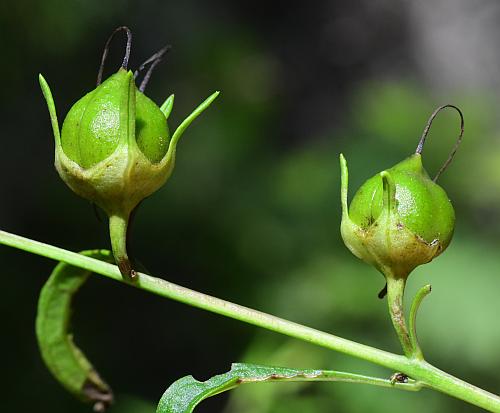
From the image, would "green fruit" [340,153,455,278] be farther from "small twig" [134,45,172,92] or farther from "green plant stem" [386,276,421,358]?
"small twig" [134,45,172,92]

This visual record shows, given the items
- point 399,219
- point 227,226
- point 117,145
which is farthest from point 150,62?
point 227,226

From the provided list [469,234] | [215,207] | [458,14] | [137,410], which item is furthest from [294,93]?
[137,410]

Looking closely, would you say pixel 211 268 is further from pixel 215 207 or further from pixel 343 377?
pixel 343 377

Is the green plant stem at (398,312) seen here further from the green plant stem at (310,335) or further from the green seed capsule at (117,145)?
the green seed capsule at (117,145)

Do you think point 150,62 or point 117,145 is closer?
point 117,145

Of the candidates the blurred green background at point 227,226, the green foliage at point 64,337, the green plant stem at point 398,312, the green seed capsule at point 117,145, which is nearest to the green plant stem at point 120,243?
the green seed capsule at point 117,145

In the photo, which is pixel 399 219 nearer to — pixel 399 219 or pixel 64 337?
pixel 399 219

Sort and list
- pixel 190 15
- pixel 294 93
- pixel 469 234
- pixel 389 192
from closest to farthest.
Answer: pixel 389 192 < pixel 469 234 < pixel 190 15 < pixel 294 93
